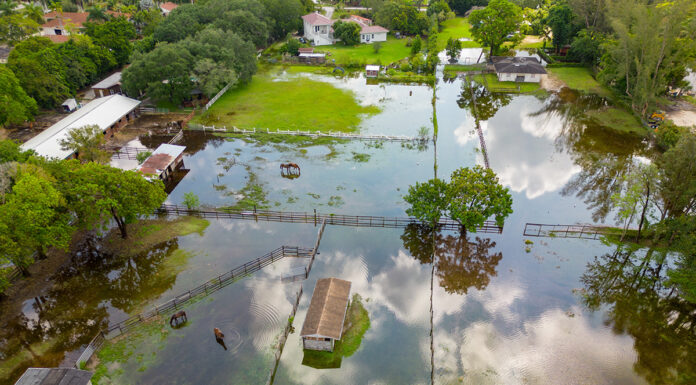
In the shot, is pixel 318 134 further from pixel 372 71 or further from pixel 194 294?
pixel 194 294

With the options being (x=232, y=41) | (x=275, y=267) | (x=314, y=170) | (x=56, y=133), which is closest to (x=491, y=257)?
(x=275, y=267)

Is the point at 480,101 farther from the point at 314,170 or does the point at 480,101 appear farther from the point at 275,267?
the point at 275,267

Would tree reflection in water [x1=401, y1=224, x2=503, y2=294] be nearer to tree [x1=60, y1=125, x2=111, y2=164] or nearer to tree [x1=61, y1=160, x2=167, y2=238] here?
tree [x1=61, y1=160, x2=167, y2=238]

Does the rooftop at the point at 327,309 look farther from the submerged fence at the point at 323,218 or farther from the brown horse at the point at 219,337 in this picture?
the submerged fence at the point at 323,218

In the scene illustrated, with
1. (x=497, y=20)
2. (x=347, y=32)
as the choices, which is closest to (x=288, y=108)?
(x=347, y=32)

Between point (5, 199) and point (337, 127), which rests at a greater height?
point (5, 199)

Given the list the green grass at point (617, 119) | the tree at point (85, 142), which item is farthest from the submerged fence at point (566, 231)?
the tree at point (85, 142)
